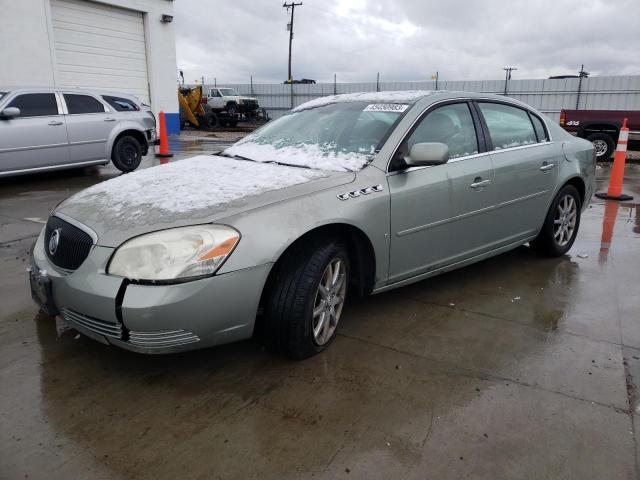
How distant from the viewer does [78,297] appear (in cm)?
245

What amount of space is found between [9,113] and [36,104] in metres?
0.65

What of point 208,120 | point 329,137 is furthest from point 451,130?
point 208,120

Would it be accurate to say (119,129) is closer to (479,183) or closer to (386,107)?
(386,107)

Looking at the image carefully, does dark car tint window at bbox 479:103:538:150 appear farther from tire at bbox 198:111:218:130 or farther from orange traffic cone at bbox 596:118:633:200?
tire at bbox 198:111:218:130

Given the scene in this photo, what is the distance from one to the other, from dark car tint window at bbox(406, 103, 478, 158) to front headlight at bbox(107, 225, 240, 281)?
4.89 feet

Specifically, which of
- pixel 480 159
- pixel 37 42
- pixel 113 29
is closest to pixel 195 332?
pixel 480 159

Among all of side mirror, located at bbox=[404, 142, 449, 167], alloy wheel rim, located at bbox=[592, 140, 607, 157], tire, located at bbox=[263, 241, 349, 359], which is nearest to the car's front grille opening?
tire, located at bbox=[263, 241, 349, 359]

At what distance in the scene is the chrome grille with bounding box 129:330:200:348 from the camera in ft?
7.65

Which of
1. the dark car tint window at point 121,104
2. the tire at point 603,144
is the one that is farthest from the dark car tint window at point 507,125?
the tire at point 603,144

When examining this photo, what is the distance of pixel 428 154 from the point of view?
307 centimetres

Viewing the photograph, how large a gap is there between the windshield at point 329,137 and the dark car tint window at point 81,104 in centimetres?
577

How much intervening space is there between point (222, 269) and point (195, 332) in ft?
1.03

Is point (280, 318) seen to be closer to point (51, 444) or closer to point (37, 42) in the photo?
point (51, 444)

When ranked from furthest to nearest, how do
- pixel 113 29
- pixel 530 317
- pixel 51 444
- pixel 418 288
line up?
pixel 113 29
pixel 418 288
pixel 530 317
pixel 51 444
